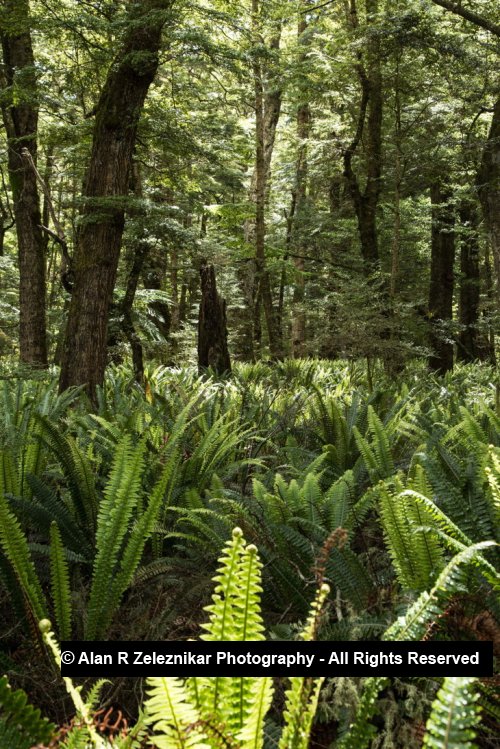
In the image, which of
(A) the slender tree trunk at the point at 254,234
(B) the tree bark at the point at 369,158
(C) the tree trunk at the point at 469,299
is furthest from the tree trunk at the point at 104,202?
(C) the tree trunk at the point at 469,299

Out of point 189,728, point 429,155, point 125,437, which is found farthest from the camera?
point 429,155

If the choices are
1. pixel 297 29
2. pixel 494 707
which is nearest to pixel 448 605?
pixel 494 707

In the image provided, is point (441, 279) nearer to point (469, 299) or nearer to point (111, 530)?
point (469, 299)

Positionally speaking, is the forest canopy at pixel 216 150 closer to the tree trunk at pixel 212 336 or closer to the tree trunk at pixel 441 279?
the tree trunk at pixel 441 279

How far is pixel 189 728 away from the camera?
81cm

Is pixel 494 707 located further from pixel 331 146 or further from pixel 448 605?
pixel 331 146

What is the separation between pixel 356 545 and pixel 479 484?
1.97ft

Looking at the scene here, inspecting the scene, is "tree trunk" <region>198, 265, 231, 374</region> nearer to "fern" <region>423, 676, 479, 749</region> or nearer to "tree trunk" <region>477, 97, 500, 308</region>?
"tree trunk" <region>477, 97, 500, 308</region>

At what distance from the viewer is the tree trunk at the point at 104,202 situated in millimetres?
5012

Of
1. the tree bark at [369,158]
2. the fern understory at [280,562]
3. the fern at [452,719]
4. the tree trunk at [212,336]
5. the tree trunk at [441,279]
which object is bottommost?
the fern understory at [280,562]

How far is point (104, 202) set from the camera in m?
4.95

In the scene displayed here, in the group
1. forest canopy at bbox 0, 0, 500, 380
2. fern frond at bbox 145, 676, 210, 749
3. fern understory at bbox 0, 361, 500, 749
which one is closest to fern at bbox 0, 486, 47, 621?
fern understory at bbox 0, 361, 500, 749

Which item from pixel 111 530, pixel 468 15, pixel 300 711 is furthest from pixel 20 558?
pixel 468 15

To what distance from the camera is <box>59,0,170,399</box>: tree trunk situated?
5.01 meters
